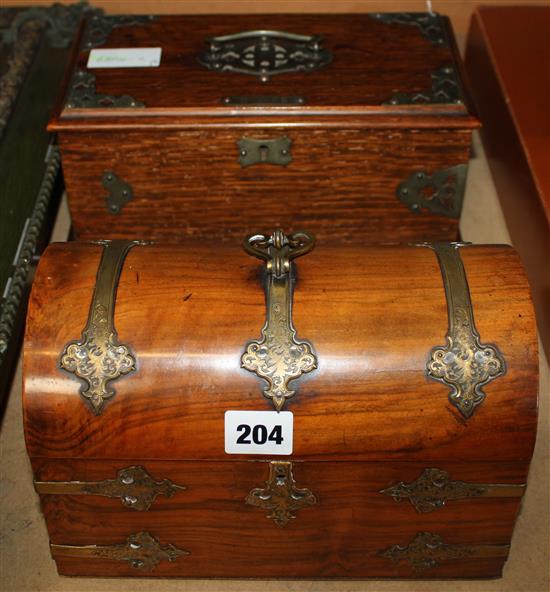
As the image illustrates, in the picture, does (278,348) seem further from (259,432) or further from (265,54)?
(265,54)

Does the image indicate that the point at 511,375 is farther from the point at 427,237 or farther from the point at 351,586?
the point at 427,237

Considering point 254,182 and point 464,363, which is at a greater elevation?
point 464,363

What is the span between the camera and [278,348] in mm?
2006

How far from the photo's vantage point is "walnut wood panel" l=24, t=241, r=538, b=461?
200 cm

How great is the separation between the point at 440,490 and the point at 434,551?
0.21m

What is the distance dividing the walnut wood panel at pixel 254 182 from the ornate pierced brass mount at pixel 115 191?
1cm

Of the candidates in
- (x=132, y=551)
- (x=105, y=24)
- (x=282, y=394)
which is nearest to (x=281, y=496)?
(x=282, y=394)

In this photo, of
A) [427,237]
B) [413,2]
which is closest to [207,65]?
[427,237]

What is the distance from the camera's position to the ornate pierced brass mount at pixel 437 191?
2779mm

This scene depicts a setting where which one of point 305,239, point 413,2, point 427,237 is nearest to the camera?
point 305,239

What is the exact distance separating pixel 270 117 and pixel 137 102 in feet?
1.17

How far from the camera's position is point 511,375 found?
6.57 ft

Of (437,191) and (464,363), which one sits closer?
(464,363)

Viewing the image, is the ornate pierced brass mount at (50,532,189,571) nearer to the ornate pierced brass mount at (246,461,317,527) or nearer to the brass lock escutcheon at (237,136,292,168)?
the ornate pierced brass mount at (246,461,317,527)
